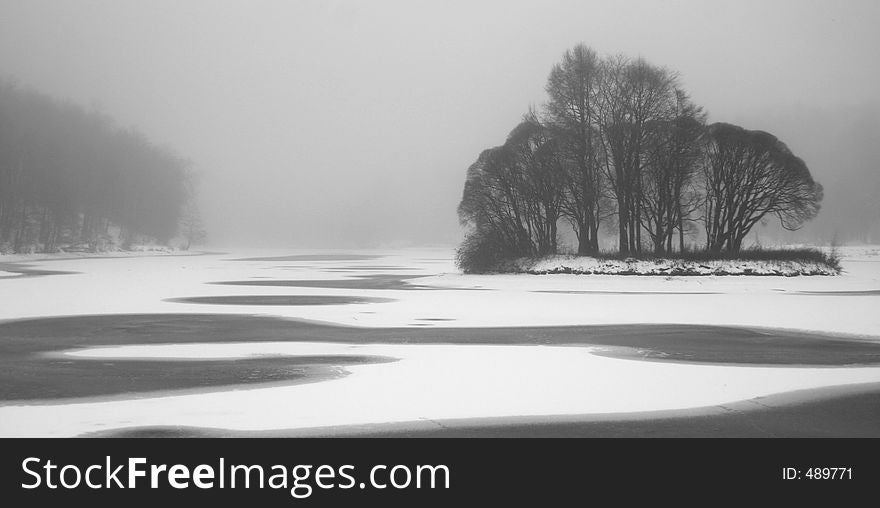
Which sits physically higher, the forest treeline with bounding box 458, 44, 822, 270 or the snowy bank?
the forest treeline with bounding box 458, 44, 822, 270

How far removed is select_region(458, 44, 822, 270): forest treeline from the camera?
48.3 m

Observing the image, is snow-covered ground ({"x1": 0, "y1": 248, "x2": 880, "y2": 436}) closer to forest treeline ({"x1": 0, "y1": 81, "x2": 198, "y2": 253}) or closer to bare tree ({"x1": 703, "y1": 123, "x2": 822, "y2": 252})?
bare tree ({"x1": 703, "y1": 123, "x2": 822, "y2": 252})

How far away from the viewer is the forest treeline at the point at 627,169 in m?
48.3

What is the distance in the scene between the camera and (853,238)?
4852 inches

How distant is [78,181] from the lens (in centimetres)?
9581

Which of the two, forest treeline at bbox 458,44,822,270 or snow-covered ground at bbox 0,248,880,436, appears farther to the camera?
forest treeline at bbox 458,44,822,270

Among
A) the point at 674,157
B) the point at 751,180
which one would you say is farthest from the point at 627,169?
the point at 751,180

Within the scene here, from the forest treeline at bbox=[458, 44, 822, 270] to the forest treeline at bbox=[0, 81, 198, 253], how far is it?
59.6 metres

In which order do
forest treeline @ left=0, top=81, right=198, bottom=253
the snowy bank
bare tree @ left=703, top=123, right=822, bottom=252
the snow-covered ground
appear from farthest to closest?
1. forest treeline @ left=0, top=81, right=198, bottom=253
2. bare tree @ left=703, top=123, right=822, bottom=252
3. the snowy bank
4. the snow-covered ground

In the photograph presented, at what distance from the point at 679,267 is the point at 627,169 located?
9217 mm

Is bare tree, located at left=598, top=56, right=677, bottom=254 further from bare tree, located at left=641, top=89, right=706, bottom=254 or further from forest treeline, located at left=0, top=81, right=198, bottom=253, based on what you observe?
forest treeline, located at left=0, top=81, right=198, bottom=253

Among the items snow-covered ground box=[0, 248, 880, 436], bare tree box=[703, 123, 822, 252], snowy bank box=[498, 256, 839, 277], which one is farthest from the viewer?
bare tree box=[703, 123, 822, 252]

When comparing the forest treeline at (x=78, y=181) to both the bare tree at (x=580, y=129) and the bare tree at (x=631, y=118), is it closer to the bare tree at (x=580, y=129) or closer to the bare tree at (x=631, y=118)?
the bare tree at (x=580, y=129)

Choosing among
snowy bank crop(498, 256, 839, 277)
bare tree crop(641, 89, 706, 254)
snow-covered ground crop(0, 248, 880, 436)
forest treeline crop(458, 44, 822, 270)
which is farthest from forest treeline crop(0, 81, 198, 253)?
bare tree crop(641, 89, 706, 254)
